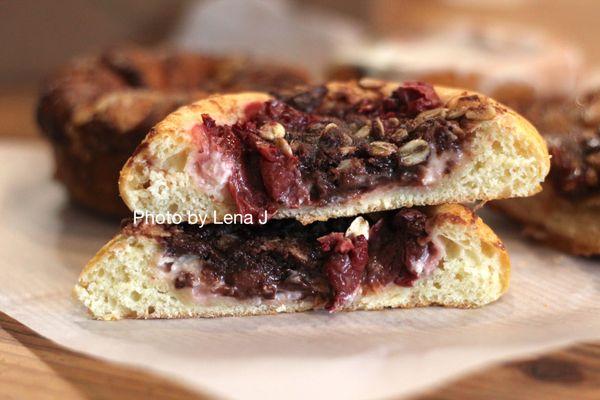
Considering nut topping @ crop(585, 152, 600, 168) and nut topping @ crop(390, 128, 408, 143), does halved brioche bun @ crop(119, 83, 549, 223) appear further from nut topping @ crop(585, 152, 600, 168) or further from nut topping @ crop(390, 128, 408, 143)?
nut topping @ crop(585, 152, 600, 168)

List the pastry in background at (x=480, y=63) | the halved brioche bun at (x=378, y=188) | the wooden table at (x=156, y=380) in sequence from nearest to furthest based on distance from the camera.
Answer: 1. the wooden table at (x=156, y=380)
2. the halved brioche bun at (x=378, y=188)
3. the pastry in background at (x=480, y=63)

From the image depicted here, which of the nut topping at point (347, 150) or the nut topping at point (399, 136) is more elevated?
the nut topping at point (399, 136)

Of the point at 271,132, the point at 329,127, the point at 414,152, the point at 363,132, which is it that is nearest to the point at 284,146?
the point at 271,132

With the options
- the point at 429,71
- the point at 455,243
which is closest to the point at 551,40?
the point at 429,71

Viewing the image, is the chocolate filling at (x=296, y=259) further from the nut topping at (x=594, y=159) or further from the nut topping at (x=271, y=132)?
the nut topping at (x=594, y=159)

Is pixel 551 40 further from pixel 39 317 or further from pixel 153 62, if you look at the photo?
pixel 39 317

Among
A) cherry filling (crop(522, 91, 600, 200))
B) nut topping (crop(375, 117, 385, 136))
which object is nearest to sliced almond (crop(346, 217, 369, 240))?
nut topping (crop(375, 117, 385, 136))

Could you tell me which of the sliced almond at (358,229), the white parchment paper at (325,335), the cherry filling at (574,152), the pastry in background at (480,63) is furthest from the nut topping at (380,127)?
the pastry in background at (480,63)
